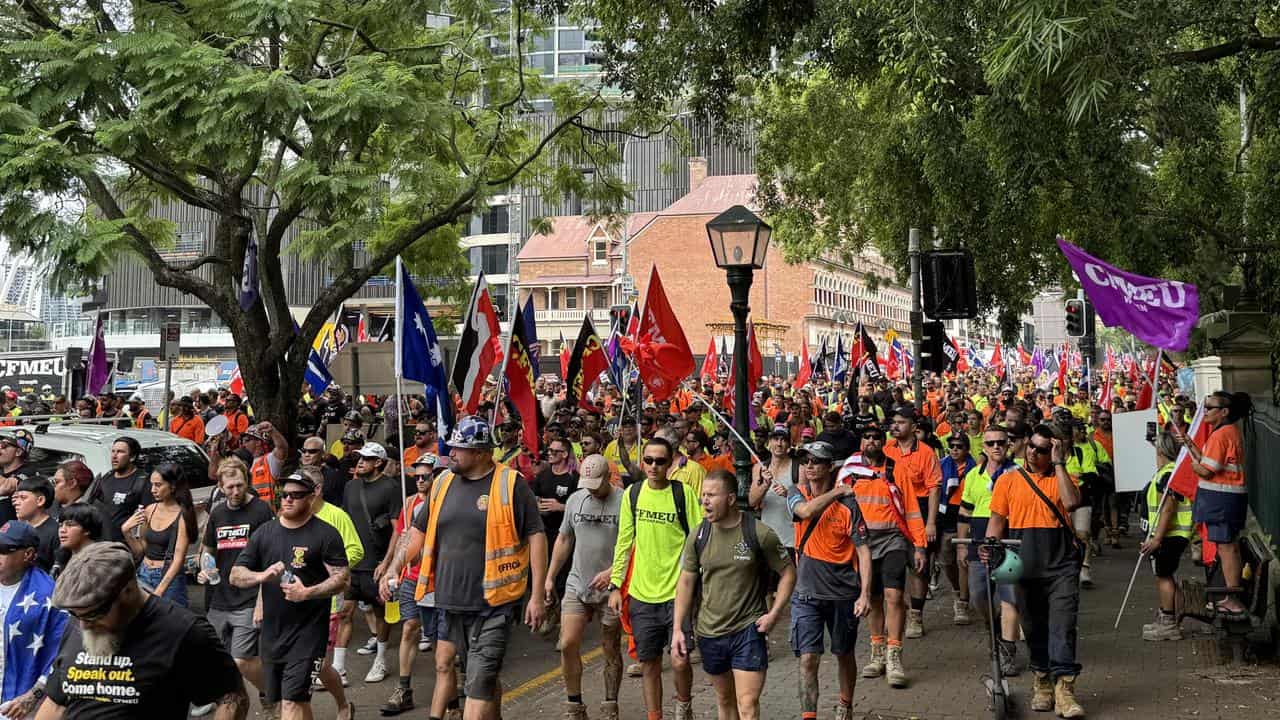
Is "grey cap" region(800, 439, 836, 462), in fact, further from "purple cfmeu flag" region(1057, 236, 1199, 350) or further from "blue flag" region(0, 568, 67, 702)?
"blue flag" region(0, 568, 67, 702)

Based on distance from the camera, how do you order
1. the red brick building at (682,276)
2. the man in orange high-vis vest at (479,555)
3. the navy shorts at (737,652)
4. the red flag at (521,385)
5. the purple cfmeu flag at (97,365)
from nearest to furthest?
the navy shorts at (737,652) → the man in orange high-vis vest at (479,555) → the red flag at (521,385) → the purple cfmeu flag at (97,365) → the red brick building at (682,276)

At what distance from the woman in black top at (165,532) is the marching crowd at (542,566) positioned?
0.06 feet

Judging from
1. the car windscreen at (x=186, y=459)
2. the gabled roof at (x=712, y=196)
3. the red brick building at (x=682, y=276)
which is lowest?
→ the car windscreen at (x=186, y=459)

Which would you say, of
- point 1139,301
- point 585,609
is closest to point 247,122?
point 585,609

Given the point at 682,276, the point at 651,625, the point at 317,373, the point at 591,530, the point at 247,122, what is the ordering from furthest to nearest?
the point at 682,276, the point at 317,373, the point at 247,122, the point at 591,530, the point at 651,625

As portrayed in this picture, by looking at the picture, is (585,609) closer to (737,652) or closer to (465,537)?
(465,537)

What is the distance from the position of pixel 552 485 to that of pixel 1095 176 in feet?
19.6

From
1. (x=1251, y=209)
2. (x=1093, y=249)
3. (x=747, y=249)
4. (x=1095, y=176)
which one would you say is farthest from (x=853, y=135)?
(x=747, y=249)

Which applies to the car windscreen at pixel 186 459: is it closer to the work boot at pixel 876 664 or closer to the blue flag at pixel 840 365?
the work boot at pixel 876 664

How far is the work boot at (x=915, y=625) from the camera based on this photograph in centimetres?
1066

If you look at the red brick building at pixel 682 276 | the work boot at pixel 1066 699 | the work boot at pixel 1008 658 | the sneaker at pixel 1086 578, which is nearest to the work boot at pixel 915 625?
the work boot at pixel 1008 658

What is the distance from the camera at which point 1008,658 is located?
8.80 meters

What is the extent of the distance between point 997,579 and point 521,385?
5357 mm

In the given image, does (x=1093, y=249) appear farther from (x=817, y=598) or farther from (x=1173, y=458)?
(x=817, y=598)
